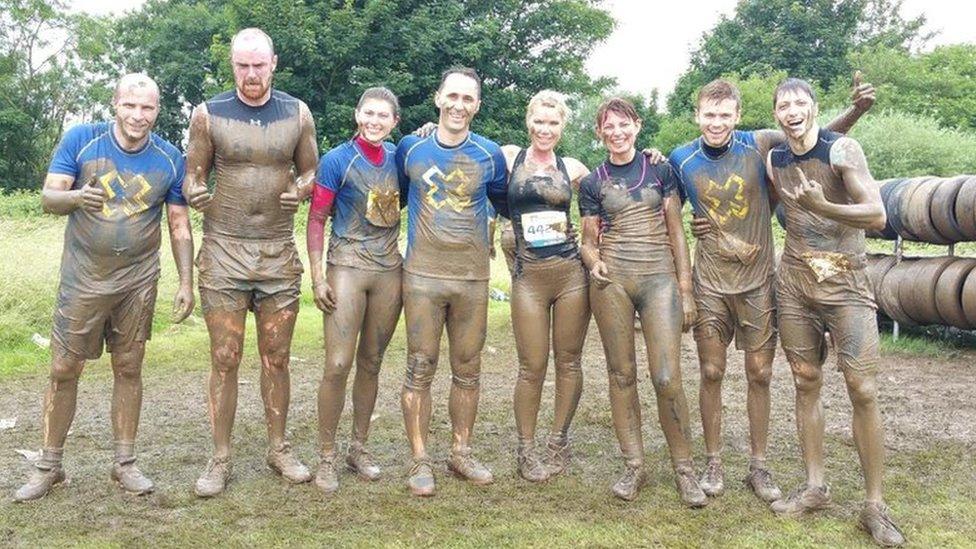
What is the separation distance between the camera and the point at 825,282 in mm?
4254

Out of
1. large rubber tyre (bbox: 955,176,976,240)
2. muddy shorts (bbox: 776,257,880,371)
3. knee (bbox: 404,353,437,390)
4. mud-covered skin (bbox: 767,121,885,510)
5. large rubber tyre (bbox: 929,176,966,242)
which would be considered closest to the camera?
mud-covered skin (bbox: 767,121,885,510)

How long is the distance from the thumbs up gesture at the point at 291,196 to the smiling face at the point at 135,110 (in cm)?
76

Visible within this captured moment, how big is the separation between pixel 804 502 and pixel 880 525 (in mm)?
402

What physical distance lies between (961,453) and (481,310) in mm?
3326

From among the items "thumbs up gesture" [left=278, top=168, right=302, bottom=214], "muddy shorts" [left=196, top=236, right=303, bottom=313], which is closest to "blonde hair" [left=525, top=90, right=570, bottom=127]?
"thumbs up gesture" [left=278, top=168, right=302, bottom=214]

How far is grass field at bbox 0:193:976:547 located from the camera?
13.4 feet

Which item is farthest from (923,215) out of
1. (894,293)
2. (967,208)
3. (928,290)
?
(894,293)

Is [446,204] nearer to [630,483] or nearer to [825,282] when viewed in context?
[630,483]

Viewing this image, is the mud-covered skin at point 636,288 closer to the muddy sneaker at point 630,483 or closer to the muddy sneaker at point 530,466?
the muddy sneaker at point 630,483

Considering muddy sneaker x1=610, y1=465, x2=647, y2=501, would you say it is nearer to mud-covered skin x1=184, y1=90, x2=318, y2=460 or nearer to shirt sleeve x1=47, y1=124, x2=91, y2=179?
mud-covered skin x1=184, y1=90, x2=318, y2=460

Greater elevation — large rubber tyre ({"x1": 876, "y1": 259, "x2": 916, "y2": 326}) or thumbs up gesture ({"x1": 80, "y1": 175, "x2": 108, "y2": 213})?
thumbs up gesture ({"x1": 80, "y1": 175, "x2": 108, "y2": 213})

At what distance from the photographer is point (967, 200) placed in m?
8.48

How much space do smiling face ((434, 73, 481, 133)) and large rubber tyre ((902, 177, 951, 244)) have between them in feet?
20.6

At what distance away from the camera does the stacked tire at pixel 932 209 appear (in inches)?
337
